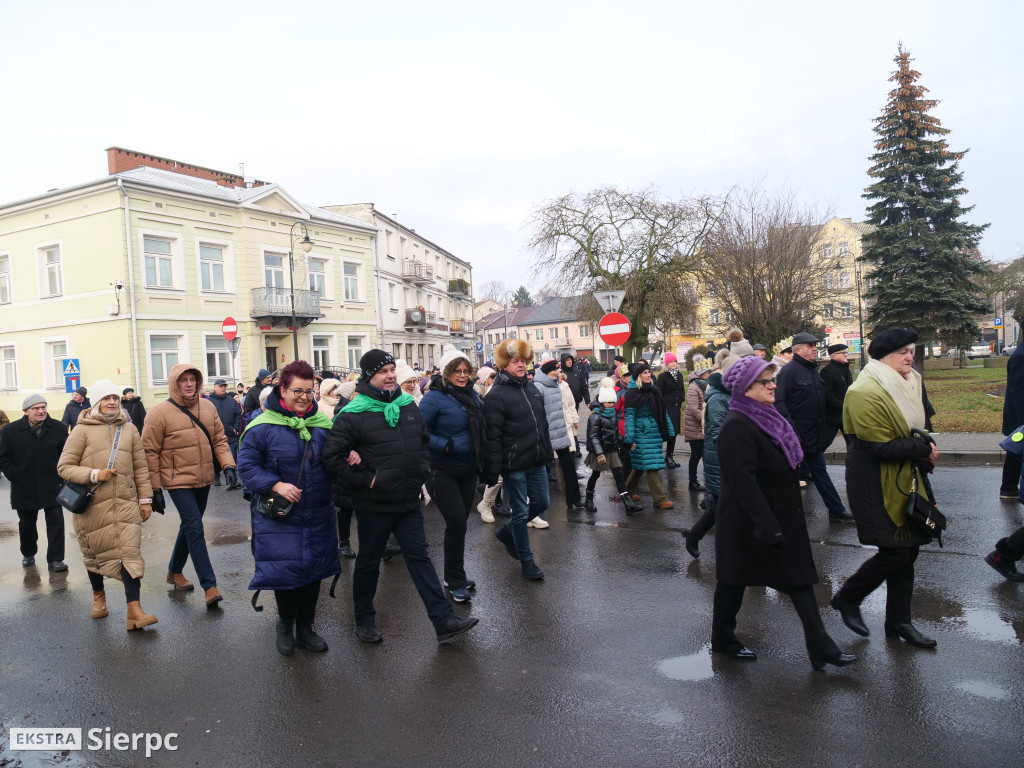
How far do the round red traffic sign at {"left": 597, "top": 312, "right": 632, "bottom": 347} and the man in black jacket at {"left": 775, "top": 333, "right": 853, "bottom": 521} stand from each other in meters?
5.26

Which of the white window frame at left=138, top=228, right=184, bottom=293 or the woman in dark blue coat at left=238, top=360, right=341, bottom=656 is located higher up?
the white window frame at left=138, top=228, right=184, bottom=293

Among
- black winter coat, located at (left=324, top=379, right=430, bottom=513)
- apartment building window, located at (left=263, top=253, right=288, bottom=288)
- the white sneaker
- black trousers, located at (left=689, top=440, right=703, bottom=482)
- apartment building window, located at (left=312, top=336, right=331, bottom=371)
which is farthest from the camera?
apartment building window, located at (left=312, top=336, right=331, bottom=371)

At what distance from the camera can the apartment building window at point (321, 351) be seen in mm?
34562

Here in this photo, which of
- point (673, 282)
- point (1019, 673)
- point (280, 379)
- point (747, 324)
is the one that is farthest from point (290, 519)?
point (673, 282)

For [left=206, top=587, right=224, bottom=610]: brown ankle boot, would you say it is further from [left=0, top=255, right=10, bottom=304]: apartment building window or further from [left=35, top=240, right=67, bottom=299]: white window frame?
[left=0, top=255, right=10, bottom=304]: apartment building window

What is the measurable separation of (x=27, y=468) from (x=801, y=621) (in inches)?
289

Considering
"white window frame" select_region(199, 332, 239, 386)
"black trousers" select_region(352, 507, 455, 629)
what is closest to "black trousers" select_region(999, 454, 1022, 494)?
"black trousers" select_region(352, 507, 455, 629)

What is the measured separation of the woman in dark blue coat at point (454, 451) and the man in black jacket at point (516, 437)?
194 mm

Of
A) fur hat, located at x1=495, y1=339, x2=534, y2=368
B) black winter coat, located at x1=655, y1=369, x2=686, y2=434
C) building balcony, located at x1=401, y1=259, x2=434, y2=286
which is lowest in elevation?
black winter coat, located at x1=655, y1=369, x2=686, y2=434

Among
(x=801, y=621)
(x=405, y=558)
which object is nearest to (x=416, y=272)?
(x=405, y=558)

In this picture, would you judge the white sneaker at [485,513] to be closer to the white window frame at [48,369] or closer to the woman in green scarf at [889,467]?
the woman in green scarf at [889,467]

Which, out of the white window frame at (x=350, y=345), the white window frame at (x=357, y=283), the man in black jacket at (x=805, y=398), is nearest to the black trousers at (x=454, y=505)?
the man in black jacket at (x=805, y=398)

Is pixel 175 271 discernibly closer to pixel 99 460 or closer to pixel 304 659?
pixel 99 460

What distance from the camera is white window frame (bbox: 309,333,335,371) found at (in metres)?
34.2
